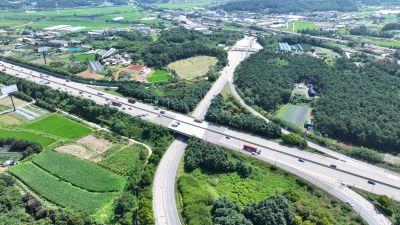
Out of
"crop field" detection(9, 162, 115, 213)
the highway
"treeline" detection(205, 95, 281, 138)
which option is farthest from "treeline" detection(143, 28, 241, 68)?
"crop field" detection(9, 162, 115, 213)

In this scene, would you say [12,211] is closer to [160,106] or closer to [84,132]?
[84,132]

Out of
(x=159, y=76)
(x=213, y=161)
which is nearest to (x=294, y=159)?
(x=213, y=161)

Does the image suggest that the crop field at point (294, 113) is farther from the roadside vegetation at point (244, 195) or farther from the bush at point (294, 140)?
the roadside vegetation at point (244, 195)

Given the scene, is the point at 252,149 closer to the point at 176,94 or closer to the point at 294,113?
the point at 294,113

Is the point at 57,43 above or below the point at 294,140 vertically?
above

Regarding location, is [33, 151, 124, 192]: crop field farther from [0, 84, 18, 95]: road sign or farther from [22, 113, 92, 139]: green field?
[0, 84, 18, 95]: road sign

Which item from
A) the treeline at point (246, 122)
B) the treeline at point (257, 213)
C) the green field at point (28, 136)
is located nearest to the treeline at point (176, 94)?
the treeline at point (246, 122)
